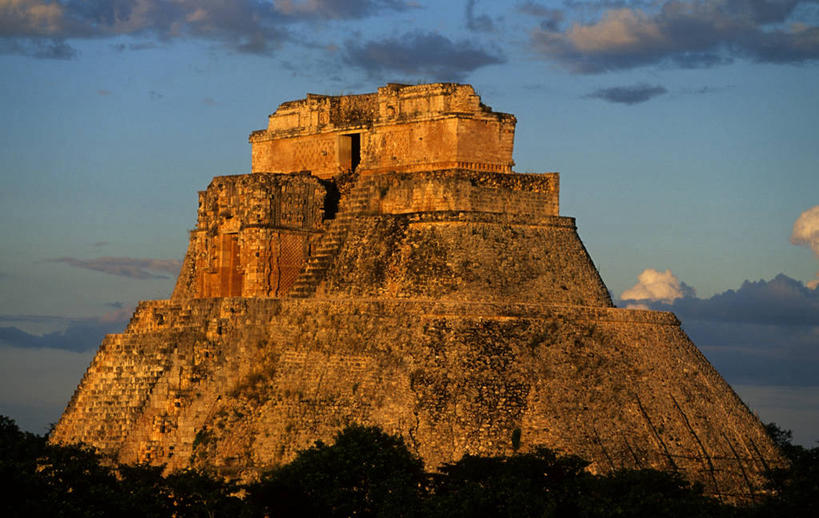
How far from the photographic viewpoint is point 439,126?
184 feet

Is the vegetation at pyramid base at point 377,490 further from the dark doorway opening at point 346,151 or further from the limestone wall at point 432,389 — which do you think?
the dark doorway opening at point 346,151

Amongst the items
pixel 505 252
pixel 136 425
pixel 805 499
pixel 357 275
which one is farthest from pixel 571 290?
pixel 136 425

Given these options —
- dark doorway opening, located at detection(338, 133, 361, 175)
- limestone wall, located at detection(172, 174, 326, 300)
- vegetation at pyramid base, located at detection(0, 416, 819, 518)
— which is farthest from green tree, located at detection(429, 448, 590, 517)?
dark doorway opening, located at detection(338, 133, 361, 175)

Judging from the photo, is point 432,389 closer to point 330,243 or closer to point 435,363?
point 435,363

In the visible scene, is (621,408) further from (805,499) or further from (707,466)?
(805,499)

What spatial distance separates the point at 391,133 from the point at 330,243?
14.4 ft

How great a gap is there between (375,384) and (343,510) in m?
4.64

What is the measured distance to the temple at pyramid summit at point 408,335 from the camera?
48906 mm

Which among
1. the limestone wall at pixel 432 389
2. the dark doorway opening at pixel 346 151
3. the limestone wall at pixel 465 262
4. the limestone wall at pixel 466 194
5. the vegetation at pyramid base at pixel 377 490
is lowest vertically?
the vegetation at pyramid base at pixel 377 490

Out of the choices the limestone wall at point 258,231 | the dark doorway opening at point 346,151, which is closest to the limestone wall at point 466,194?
Answer: the limestone wall at point 258,231

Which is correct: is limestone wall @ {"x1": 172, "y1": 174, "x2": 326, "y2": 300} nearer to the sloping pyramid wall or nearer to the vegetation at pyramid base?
the sloping pyramid wall

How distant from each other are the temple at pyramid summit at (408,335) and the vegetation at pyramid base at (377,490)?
128cm

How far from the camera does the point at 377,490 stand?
46094 millimetres

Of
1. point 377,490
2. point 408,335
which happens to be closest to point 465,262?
point 408,335
